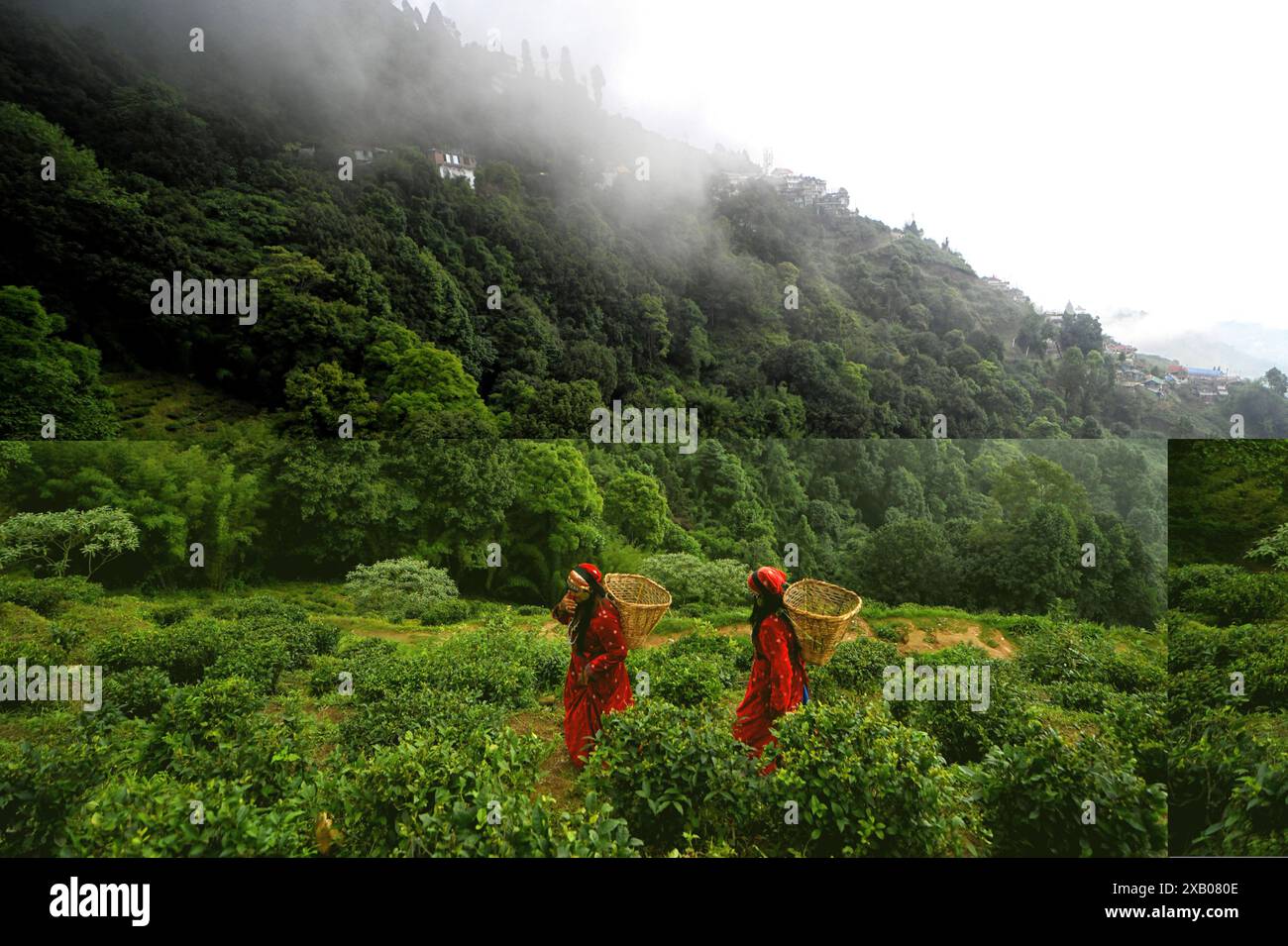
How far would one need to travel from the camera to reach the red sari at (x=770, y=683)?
4.16 m

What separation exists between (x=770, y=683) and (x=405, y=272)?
2262 centimetres

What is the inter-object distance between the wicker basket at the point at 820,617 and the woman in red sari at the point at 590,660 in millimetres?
Result: 1155

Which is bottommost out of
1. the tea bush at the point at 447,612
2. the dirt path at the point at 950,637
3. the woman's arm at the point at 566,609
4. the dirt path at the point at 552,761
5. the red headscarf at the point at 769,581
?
the dirt path at the point at 552,761

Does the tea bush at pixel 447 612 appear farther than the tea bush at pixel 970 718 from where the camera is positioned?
Yes

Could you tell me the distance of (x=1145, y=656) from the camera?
5.23m

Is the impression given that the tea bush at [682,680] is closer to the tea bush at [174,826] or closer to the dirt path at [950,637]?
the dirt path at [950,637]

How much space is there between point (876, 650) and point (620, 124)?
180 ft

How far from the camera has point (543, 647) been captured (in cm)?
558

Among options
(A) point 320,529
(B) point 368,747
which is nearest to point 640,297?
(A) point 320,529

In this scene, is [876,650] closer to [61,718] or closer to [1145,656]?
[1145,656]

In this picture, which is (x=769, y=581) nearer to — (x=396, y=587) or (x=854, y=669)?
(x=854, y=669)
